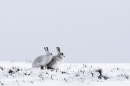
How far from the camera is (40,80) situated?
33.8 ft

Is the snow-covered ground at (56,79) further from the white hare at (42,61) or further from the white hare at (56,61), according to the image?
the white hare at (56,61)

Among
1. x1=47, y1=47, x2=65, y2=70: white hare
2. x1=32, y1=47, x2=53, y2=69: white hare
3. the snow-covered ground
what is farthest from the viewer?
x1=47, y1=47, x2=65, y2=70: white hare

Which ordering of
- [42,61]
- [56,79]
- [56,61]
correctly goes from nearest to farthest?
[56,79] → [42,61] → [56,61]

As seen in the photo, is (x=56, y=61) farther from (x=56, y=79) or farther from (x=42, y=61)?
(x=56, y=79)

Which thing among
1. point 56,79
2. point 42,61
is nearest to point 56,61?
Answer: point 42,61

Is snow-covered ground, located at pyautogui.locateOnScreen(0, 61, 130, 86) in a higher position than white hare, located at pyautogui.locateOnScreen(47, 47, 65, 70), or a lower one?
lower

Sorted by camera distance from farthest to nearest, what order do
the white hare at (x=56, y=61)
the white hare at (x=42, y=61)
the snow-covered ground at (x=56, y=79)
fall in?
1. the white hare at (x=56, y=61)
2. the white hare at (x=42, y=61)
3. the snow-covered ground at (x=56, y=79)

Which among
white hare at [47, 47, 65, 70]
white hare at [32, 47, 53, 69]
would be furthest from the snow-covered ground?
white hare at [47, 47, 65, 70]

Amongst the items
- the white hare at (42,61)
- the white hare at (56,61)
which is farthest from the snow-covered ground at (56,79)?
the white hare at (56,61)

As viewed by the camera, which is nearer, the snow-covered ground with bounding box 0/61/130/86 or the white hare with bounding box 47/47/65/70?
the snow-covered ground with bounding box 0/61/130/86

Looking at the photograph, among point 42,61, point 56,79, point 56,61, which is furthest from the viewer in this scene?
point 56,61

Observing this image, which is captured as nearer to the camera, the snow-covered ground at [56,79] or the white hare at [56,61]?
the snow-covered ground at [56,79]

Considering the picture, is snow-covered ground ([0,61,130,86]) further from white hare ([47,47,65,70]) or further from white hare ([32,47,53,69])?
white hare ([47,47,65,70])

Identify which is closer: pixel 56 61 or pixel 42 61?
pixel 42 61
